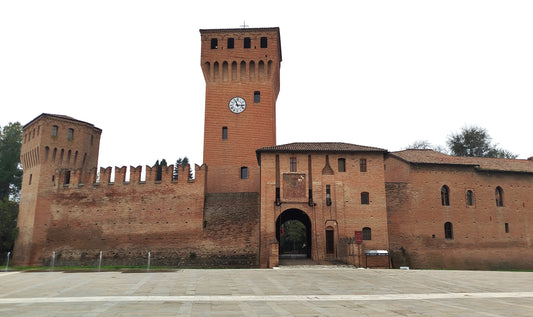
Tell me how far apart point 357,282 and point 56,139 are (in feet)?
91.9

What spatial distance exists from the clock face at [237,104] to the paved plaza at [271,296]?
754 inches

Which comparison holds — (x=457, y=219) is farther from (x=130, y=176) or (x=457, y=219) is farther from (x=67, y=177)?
(x=67, y=177)

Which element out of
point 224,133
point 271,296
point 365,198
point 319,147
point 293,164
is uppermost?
point 224,133

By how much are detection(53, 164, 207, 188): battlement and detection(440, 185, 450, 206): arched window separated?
60.0 feet

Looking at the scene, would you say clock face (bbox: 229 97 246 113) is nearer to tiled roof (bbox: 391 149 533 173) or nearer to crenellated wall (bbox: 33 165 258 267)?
crenellated wall (bbox: 33 165 258 267)

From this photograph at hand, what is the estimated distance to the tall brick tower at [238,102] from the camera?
108 feet

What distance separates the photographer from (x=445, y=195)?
1164 inches

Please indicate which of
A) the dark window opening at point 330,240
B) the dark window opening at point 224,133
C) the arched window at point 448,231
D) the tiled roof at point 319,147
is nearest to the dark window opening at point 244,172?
the dark window opening at point 224,133

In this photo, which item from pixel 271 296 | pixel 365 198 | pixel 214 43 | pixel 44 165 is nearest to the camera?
pixel 271 296

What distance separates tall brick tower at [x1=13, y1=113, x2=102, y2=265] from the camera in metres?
30.0

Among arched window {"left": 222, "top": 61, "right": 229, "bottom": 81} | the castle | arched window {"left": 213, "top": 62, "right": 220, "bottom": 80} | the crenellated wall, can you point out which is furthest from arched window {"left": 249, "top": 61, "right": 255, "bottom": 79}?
the crenellated wall

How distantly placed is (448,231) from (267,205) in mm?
14251

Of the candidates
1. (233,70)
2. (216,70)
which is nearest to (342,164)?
(233,70)

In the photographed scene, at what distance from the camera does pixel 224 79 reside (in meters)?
34.8
